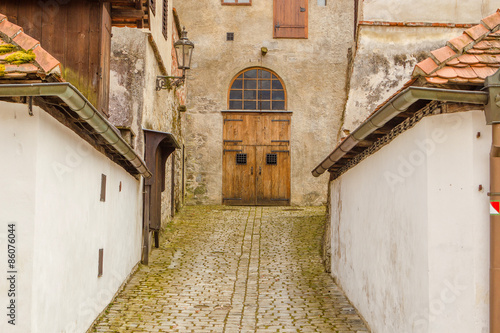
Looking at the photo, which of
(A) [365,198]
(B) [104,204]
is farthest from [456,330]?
(B) [104,204]

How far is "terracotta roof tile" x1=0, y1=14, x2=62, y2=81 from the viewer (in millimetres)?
4961

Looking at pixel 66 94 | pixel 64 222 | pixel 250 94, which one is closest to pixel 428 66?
pixel 66 94

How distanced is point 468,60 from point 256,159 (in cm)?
1393

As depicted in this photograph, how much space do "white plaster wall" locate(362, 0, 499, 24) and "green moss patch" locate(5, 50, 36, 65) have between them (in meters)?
7.58

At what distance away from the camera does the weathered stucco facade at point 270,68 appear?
1884 centimetres

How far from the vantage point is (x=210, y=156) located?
1886cm

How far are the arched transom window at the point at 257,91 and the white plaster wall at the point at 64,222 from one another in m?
10.5

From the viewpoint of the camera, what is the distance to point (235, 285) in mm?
9914

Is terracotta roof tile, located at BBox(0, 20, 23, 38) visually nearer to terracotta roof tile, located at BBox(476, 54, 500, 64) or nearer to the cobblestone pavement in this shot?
the cobblestone pavement

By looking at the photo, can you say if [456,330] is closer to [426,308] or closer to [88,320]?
[426,308]

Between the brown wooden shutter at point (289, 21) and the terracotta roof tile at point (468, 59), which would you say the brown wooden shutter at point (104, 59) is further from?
the brown wooden shutter at point (289, 21)

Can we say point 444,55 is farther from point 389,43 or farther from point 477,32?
point 389,43

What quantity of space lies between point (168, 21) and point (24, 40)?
9.79m

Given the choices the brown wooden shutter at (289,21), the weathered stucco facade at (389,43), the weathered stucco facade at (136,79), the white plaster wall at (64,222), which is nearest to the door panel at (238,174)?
the brown wooden shutter at (289,21)
